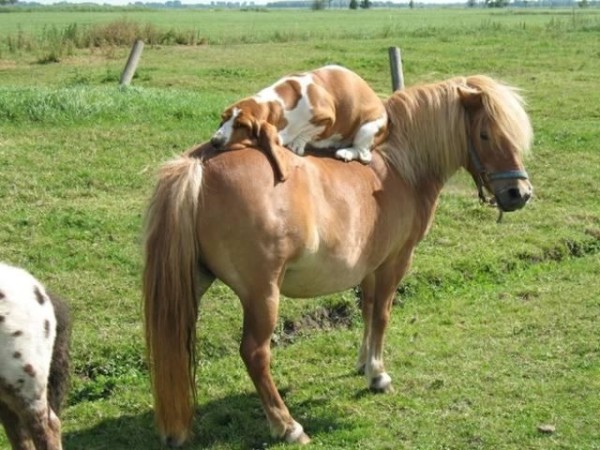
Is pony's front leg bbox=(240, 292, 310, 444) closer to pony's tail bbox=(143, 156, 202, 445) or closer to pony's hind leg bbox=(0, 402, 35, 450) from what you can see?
pony's tail bbox=(143, 156, 202, 445)

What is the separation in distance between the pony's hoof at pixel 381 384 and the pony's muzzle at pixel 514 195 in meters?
1.37

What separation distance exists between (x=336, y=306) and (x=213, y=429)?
230 cm

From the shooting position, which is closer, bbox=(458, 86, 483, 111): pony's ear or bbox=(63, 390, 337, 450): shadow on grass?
bbox=(63, 390, 337, 450): shadow on grass

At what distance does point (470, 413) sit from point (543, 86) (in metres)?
14.3

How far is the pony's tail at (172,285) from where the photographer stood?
4.92m

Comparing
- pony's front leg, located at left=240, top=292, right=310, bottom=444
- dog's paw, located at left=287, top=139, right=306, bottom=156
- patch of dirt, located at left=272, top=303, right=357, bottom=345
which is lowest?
patch of dirt, located at left=272, top=303, right=357, bottom=345

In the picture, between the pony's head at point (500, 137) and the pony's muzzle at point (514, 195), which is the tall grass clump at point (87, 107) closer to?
the pony's head at point (500, 137)

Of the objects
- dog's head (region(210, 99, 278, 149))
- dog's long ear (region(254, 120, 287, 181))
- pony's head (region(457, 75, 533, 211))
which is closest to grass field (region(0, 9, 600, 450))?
pony's head (region(457, 75, 533, 211))

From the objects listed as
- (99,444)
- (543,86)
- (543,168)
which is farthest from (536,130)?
(99,444)

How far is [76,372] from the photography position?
259 inches

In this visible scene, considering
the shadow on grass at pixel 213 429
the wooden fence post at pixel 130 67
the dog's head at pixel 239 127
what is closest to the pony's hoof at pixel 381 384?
the shadow on grass at pixel 213 429

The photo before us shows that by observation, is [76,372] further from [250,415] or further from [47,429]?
[47,429]

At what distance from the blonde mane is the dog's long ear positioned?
1.14 meters

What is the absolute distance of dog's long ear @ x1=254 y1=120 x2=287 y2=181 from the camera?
517 cm
